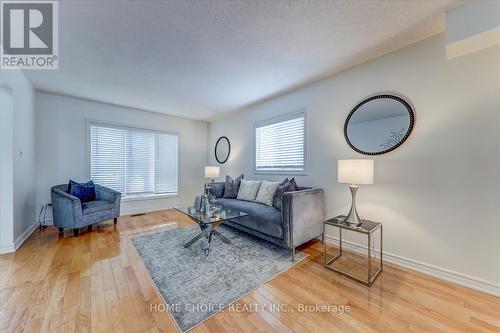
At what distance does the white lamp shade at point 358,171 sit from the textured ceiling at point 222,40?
4.29 feet

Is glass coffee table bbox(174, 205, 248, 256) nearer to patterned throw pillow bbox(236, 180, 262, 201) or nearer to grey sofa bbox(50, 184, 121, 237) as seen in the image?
patterned throw pillow bbox(236, 180, 262, 201)

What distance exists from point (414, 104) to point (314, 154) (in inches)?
51.6

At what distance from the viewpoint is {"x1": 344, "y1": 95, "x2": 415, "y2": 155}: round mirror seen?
2139 mm

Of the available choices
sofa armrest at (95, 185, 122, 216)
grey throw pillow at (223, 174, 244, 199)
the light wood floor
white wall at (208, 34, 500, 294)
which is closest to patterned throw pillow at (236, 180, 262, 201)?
grey throw pillow at (223, 174, 244, 199)

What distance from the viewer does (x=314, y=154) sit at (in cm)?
301

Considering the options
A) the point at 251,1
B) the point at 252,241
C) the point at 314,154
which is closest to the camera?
the point at 251,1

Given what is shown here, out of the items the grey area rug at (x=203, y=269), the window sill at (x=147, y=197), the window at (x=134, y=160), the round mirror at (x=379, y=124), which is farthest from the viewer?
the window sill at (x=147, y=197)

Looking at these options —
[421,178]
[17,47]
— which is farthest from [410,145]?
[17,47]

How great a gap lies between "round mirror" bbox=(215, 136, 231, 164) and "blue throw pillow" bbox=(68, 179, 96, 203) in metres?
2.74

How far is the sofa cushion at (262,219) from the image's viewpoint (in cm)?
236

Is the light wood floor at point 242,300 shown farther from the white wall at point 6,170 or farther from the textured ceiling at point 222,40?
the textured ceiling at point 222,40

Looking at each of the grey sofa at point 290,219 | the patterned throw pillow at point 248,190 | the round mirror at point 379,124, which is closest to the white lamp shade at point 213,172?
the patterned throw pillow at point 248,190

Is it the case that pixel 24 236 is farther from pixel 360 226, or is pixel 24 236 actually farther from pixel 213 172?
pixel 360 226

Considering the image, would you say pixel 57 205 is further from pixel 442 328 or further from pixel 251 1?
pixel 442 328
